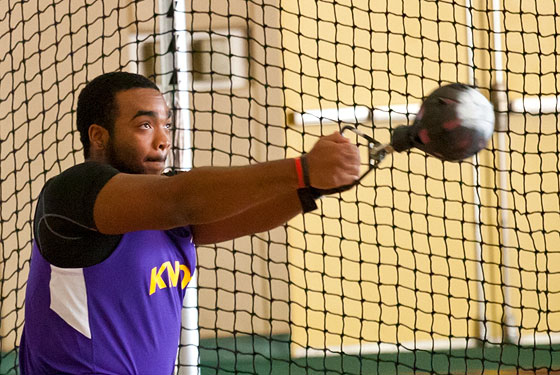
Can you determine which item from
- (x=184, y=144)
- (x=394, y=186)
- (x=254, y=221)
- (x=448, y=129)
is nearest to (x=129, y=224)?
(x=254, y=221)

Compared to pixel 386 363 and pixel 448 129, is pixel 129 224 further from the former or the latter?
pixel 386 363

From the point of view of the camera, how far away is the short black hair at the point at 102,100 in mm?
1886

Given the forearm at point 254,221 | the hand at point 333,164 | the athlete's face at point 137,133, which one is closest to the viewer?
the hand at point 333,164

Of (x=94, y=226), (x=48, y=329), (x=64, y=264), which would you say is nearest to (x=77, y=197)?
(x=94, y=226)

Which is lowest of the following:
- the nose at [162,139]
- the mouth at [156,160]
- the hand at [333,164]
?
the hand at [333,164]

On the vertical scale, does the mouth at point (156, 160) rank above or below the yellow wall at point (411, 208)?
below

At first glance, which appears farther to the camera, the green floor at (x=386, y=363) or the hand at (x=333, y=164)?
the green floor at (x=386, y=363)

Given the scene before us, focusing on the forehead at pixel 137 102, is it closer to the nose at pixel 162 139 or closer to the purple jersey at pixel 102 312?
the nose at pixel 162 139

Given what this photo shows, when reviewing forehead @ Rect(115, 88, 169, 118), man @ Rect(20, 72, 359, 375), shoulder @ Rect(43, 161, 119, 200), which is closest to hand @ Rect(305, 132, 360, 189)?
man @ Rect(20, 72, 359, 375)

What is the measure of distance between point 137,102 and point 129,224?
395 mm

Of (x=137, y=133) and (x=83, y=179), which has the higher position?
(x=137, y=133)

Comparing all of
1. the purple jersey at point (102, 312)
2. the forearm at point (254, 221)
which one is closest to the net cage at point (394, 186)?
the forearm at point (254, 221)

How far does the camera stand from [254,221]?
2.04 metres

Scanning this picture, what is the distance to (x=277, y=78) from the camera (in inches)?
182
